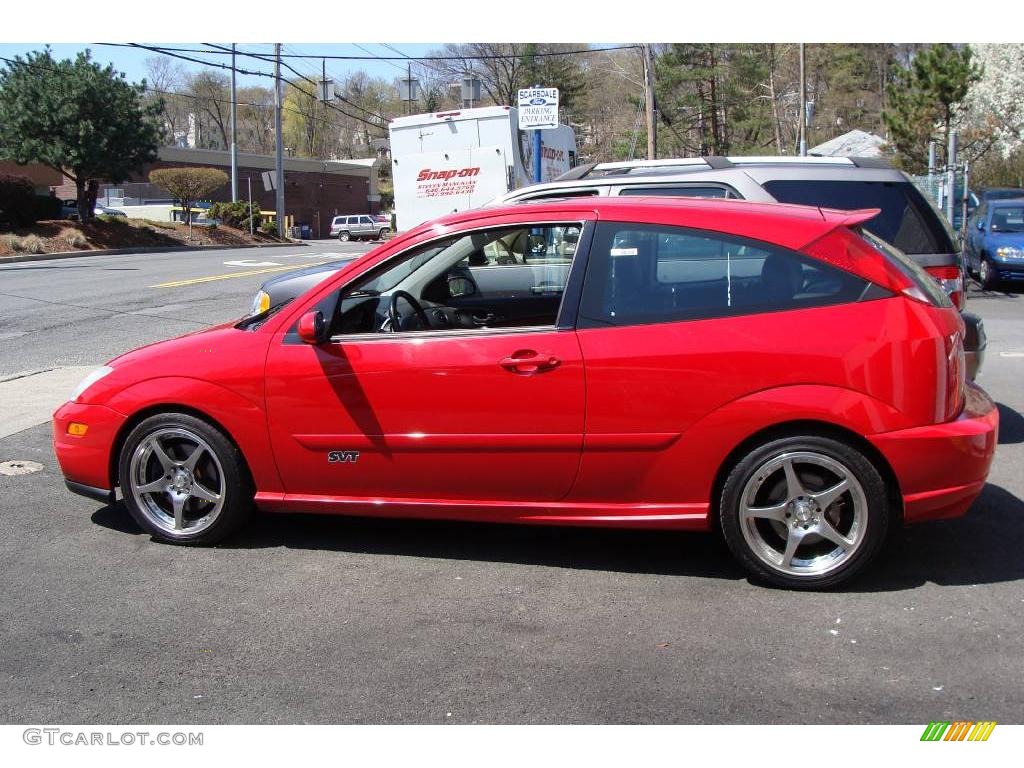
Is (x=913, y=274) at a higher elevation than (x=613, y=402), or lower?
higher

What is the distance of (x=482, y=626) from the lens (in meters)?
4.09

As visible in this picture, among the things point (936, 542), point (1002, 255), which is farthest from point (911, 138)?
point (936, 542)

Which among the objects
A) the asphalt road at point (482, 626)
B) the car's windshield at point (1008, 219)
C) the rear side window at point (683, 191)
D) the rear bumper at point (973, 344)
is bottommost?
the asphalt road at point (482, 626)

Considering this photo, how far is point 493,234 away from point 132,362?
1.95m

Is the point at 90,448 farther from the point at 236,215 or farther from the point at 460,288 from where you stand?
the point at 236,215

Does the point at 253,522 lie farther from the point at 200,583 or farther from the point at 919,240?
the point at 919,240

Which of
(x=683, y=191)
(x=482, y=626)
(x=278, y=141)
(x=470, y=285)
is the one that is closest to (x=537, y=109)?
(x=683, y=191)

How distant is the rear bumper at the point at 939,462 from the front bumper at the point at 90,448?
11.9 feet

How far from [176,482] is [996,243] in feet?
54.9

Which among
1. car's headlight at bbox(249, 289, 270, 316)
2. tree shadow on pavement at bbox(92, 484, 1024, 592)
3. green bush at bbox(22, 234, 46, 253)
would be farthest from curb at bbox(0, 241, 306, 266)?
tree shadow on pavement at bbox(92, 484, 1024, 592)

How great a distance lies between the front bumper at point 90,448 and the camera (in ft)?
16.5

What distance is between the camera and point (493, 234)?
190 inches

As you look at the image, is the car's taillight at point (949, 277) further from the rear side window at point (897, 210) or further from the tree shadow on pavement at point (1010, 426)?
the tree shadow on pavement at point (1010, 426)

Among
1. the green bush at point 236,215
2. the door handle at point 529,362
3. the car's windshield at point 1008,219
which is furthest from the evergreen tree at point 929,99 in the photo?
the green bush at point 236,215
